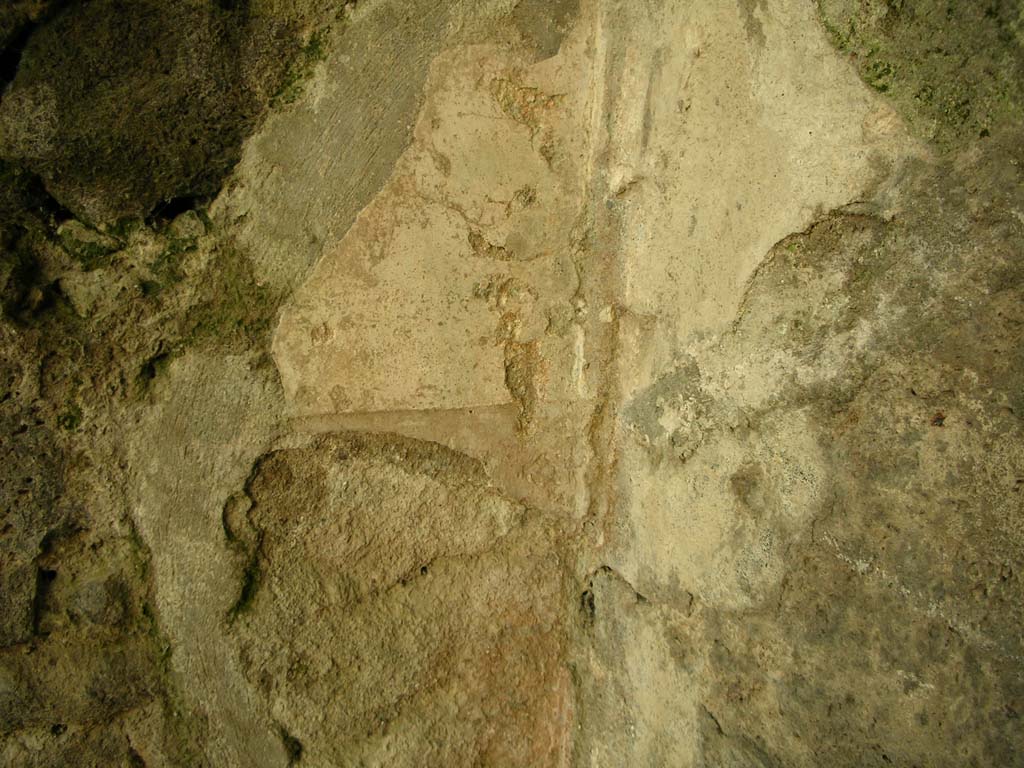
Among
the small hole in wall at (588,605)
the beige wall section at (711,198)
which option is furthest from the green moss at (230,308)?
the small hole in wall at (588,605)

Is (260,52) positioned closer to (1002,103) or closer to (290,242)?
(290,242)

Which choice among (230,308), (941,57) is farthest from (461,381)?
(941,57)

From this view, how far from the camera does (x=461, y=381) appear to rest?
2223mm

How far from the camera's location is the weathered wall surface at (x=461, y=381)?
1744 mm

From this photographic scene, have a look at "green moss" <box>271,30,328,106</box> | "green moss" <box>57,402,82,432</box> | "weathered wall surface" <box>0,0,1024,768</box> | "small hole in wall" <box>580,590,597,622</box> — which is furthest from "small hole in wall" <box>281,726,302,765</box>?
"green moss" <box>271,30,328,106</box>

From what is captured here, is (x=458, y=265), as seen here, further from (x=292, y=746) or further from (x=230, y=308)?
(x=292, y=746)

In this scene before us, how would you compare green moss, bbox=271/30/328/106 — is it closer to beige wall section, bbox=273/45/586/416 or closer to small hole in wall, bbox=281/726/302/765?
beige wall section, bbox=273/45/586/416

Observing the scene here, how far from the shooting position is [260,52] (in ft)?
6.64

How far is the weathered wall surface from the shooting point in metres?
1.74

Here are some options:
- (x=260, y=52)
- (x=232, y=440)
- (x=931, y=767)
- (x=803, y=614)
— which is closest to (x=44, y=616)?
(x=232, y=440)

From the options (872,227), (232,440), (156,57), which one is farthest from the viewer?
(232,440)

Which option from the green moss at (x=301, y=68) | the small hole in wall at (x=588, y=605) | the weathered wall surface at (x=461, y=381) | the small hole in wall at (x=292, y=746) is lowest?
the small hole in wall at (x=292, y=746)

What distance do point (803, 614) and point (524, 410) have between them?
87cm

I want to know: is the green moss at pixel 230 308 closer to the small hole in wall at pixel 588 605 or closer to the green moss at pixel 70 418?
the green moss at pixel 70 418
